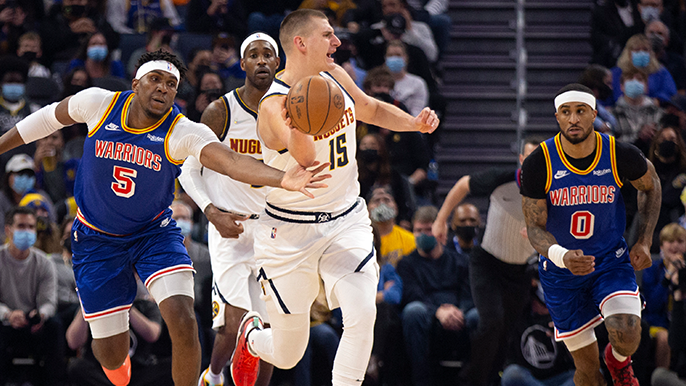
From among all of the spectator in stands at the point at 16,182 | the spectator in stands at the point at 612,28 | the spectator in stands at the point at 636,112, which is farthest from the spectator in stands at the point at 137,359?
the spectator in stands at the point at 612,28

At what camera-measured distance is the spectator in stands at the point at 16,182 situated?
31.5 feet

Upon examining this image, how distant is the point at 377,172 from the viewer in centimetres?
934

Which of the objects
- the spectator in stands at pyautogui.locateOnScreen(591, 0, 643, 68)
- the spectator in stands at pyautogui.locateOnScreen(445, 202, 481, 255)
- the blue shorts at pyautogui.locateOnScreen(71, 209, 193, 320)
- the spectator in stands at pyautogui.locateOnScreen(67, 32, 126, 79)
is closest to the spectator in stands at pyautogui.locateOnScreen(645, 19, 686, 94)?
the spectator in stands at pyautogui.locateOnScreen(591, 0, 643, 68)

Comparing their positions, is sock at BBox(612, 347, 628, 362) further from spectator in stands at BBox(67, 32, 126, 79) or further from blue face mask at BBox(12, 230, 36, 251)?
spectator in stands at BBox(67, 32, 126, 79)

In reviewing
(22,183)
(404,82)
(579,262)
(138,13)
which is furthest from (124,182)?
(138,13)

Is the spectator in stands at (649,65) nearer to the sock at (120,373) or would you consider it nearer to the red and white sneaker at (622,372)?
the red and white sneaker at (622,372)

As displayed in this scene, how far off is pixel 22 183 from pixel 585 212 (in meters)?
6.55

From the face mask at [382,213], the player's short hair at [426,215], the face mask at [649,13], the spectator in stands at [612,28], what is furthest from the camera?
the face mask at [649,13]

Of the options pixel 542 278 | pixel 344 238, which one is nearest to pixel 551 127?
pixel 542 278

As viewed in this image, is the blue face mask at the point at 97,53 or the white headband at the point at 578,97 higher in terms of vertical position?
the blue face mask at the point at 97,53

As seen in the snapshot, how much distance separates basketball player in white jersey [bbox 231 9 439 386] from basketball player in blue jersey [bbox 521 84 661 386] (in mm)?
1212

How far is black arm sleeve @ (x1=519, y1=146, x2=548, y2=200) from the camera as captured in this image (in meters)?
6.05

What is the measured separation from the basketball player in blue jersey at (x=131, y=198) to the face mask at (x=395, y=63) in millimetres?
5237

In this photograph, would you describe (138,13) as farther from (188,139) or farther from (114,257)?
(188,139)
